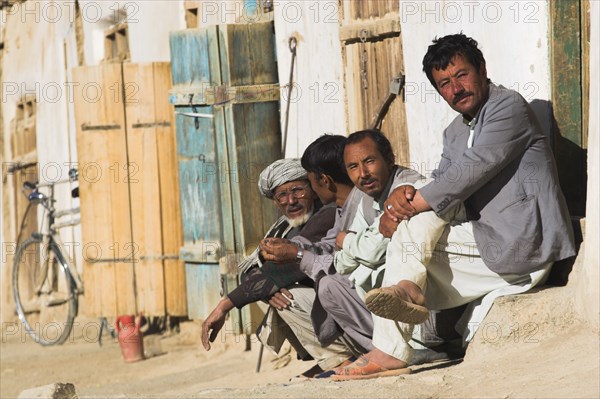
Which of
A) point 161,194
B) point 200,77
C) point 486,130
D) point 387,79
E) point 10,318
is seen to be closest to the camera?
→ point 486,130

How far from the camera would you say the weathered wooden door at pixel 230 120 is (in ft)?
24.0

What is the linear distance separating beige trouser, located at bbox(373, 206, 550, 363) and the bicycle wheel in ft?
19.3

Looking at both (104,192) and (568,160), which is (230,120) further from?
(568,160)

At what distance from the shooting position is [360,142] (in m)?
4.98

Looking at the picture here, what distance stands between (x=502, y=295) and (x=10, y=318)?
8200 millimetres

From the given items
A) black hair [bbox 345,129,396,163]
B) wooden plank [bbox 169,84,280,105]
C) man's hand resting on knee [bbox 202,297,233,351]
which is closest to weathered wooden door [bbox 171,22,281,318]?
wooden plank [bbox 169,84,280,105]

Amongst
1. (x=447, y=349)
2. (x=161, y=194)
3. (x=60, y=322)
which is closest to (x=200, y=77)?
(x=161, y=194)

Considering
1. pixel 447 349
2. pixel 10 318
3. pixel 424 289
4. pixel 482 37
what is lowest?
pixel 10 318

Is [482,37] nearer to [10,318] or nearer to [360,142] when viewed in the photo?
[360,142]

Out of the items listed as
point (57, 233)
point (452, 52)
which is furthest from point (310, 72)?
point (57, 233)

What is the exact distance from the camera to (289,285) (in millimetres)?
5480

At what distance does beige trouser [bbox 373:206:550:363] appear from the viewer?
14.8 ft

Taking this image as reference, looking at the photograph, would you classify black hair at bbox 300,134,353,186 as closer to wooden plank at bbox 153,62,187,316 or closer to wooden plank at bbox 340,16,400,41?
wooden plank at bbox 340,16,400,41

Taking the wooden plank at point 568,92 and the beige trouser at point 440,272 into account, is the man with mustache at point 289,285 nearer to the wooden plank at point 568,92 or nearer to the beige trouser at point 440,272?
the beige trouser at point 440,272
